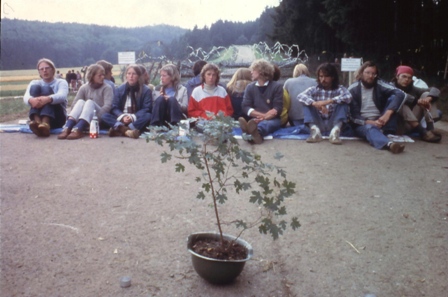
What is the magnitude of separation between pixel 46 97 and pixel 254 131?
3387 millimetres

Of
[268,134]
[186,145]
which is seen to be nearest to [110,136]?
[268,134]

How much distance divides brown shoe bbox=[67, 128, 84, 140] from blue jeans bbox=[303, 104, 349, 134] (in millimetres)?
3549

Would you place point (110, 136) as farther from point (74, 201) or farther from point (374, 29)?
point (374, 29)

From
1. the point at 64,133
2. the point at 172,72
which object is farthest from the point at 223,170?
the point at 172,72

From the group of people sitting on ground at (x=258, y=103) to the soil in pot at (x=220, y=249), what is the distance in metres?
4.02

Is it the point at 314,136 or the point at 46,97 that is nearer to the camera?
the point at 314,136

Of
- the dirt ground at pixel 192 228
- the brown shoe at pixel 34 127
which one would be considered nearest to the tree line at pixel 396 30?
the dirt ground at pixel 192 228

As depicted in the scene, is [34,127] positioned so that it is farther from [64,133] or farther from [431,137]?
[431,137]

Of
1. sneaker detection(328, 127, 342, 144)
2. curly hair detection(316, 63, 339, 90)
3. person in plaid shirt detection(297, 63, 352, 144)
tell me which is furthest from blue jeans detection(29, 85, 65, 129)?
sneaker detection(328, 127, 342, 144)

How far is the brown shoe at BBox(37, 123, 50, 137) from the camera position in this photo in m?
7.43

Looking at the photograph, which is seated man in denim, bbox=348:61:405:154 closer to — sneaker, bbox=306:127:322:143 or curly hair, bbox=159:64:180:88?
sneaker, bbox=306:127:322:143

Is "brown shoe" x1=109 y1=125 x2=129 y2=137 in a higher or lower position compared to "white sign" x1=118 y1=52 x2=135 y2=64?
lower

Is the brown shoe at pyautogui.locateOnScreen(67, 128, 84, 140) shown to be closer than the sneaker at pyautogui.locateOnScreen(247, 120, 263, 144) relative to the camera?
No

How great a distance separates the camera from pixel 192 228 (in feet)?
12.6
